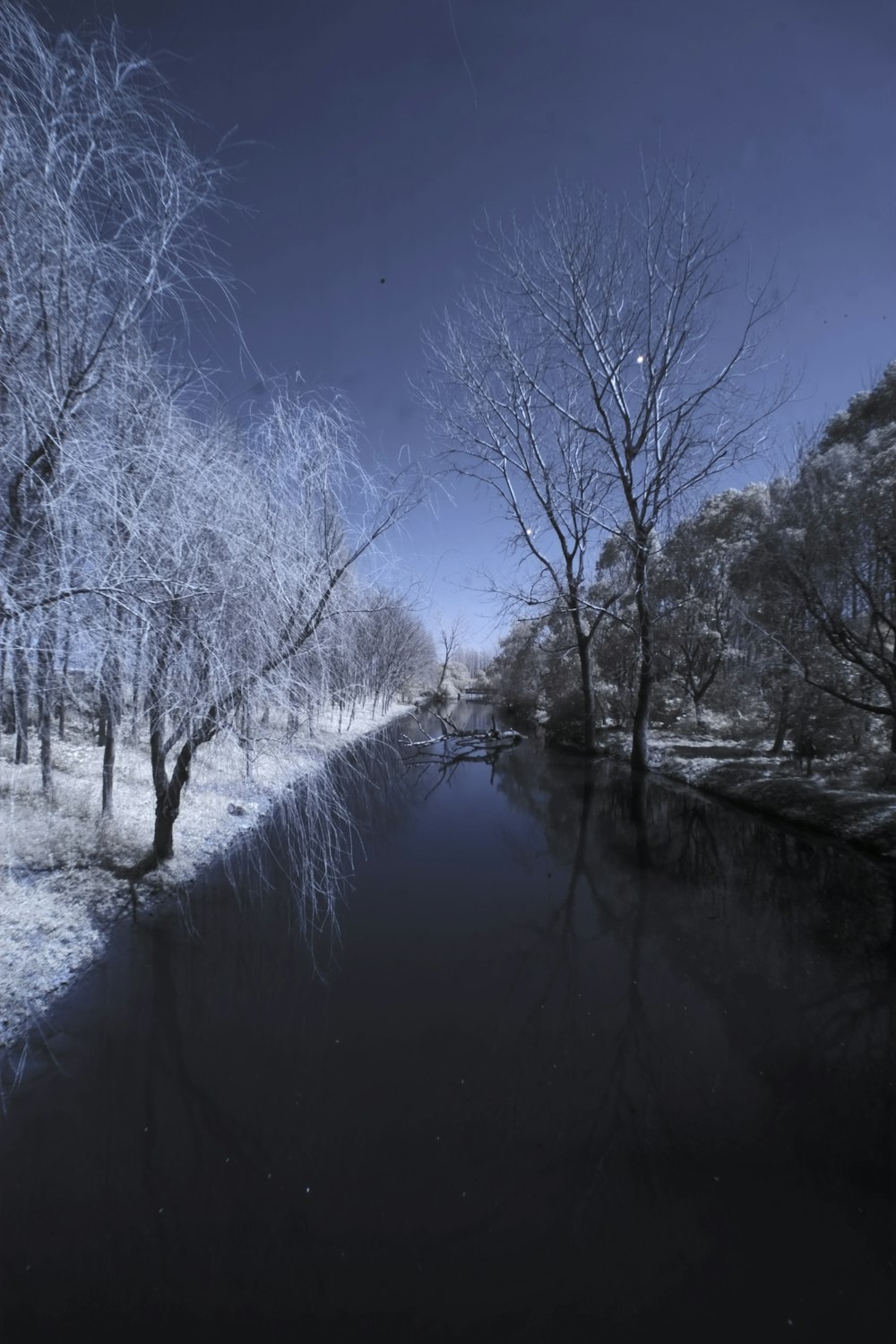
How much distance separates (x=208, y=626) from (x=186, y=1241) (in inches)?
120

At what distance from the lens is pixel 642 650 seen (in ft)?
44.4

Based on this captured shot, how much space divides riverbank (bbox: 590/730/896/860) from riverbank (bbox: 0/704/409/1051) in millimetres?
7491

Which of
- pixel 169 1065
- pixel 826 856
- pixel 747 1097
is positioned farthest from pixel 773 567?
pixel 169 1065

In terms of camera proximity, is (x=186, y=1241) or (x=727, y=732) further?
(x=727, y=732)

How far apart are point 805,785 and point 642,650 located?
15.3 ft

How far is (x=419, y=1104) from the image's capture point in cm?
290

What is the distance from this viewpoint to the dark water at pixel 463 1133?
202 centimetres

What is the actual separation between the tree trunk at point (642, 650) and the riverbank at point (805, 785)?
A: 1.69 ft

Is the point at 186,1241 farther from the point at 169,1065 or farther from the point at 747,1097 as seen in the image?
the point at 747,1097

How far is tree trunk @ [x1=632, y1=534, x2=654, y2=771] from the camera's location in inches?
497

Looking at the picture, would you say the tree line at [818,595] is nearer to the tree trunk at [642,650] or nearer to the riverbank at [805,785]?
the tree trunk at [642,650]

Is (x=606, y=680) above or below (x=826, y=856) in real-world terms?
above

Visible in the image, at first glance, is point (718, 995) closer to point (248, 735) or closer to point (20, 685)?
point (248, 735)

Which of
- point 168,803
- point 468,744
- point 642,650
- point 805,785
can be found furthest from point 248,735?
point 468,744
